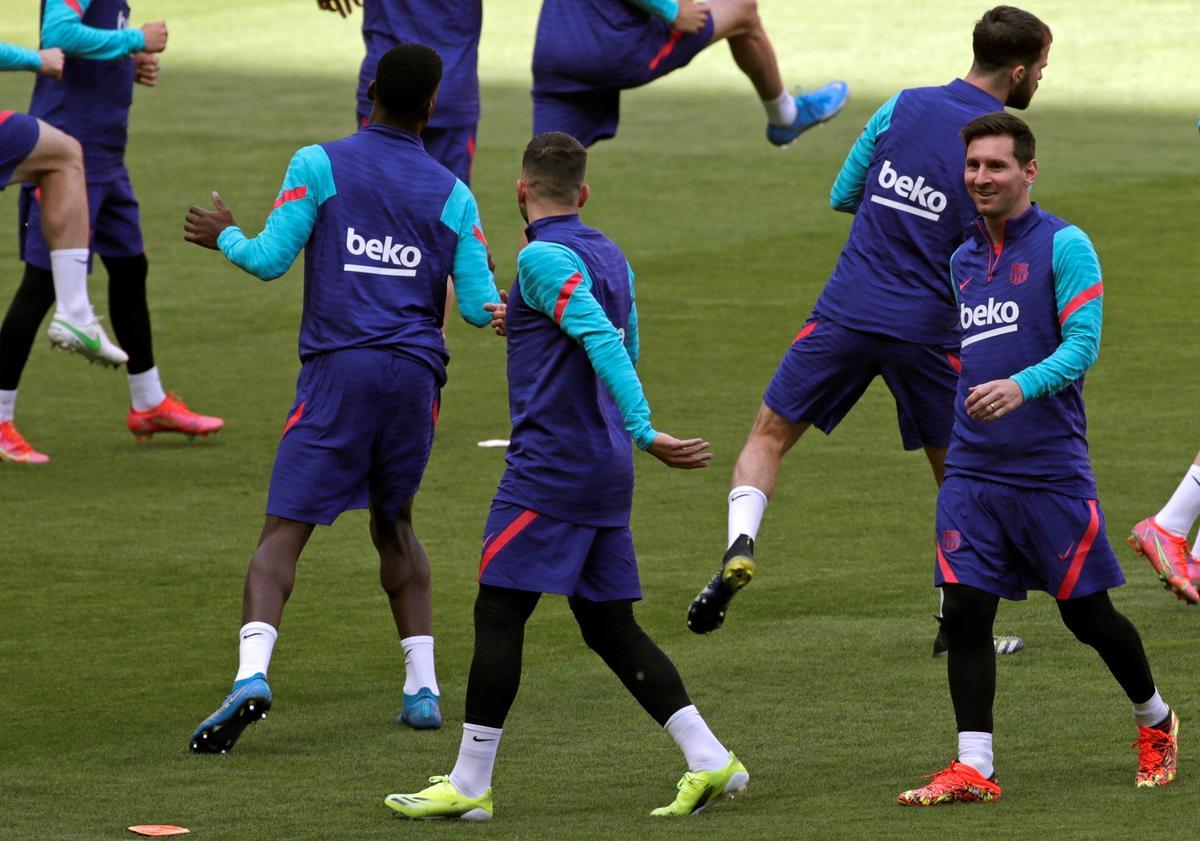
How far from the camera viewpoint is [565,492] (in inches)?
211

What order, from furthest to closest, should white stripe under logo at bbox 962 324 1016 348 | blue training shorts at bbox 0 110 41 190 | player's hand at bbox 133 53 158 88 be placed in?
player's hand at bbox 133 53 158 88 < blue training shorts at bbox 0 110 41 190 < white stripe under logo at bbox 962 324 1016 348

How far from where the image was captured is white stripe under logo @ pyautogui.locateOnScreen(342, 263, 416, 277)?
6078 millimetres

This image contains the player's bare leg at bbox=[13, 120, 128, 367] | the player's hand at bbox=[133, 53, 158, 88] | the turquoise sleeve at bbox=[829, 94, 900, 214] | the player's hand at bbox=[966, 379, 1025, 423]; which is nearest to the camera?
the player's hand at bbox=[966, 379, 1025, 423]

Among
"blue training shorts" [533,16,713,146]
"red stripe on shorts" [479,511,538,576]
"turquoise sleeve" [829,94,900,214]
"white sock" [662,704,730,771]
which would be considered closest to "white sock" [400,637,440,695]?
"red stripe on shorts" [479,511,538,576]

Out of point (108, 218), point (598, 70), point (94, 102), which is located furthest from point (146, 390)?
point (598, 70)

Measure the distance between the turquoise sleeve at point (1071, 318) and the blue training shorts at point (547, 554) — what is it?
1.06 m

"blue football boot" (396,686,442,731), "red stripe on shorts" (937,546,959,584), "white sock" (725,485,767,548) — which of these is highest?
"red stripe on shorts" (937,546,959,584)

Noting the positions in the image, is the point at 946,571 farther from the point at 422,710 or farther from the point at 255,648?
the point at 255,648

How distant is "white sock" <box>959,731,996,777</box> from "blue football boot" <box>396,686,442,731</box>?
1641 mm

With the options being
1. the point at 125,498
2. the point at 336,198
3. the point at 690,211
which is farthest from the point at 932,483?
the point at 690,211

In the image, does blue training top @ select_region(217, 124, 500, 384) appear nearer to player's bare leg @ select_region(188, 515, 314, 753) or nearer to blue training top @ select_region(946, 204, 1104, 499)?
player's bare leg @ select_region(188, 515, 314, 753)

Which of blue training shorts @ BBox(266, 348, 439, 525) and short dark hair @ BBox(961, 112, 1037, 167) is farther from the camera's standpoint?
blue training shorts @ BBox(266, 348, 439, 525)

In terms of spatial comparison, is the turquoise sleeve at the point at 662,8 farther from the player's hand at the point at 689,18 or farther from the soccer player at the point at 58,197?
the soccer player at the point at 58,197

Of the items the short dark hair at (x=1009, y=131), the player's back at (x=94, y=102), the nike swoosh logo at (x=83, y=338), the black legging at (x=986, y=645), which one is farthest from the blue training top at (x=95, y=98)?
the black legging at (x=986, y=645)
